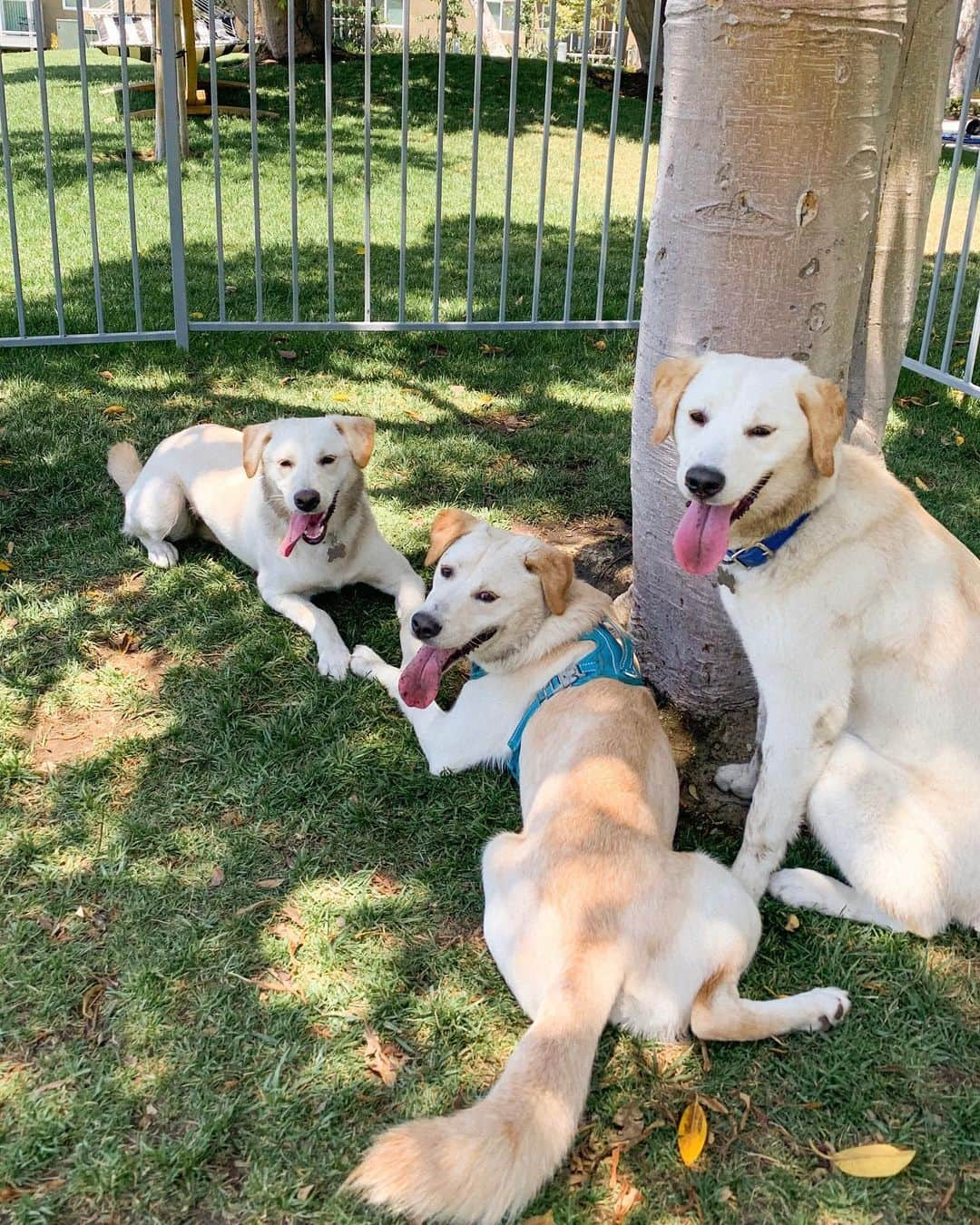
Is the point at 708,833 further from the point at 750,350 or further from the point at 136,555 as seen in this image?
the point at 136,555

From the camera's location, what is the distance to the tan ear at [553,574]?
366cm

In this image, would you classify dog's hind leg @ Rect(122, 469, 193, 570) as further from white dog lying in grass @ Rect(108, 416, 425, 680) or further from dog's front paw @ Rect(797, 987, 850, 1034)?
dog's front paw @ Rect(797, 987, 850, 1034)

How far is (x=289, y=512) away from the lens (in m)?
4.71

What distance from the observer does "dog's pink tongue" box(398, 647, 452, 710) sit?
3781 mm

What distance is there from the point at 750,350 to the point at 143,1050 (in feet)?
9.07

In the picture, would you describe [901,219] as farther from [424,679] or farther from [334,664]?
[334,664]

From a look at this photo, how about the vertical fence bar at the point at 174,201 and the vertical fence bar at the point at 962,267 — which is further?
the vertical fence bar at the point at 174,201

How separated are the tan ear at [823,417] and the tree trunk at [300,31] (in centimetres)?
1801

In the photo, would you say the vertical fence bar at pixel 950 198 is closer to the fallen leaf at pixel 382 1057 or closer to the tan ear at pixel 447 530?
the tan ear at pixel 447 530

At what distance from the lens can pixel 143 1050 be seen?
277cm

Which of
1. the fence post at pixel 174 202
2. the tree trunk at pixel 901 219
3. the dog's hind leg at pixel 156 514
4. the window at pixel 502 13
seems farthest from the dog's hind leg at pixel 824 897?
the window at pixel 502 13

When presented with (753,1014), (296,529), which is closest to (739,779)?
(753,1014)

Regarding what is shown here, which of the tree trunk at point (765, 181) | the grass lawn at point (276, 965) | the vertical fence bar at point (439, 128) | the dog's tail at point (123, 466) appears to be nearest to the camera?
the grass lawn at point (276, 965)

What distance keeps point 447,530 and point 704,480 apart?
50.4 inches
